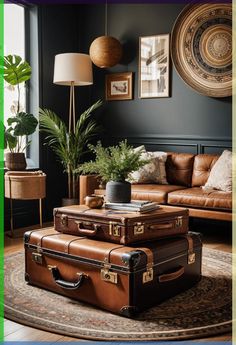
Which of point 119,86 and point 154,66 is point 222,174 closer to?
point 154,66

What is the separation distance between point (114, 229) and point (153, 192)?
1825mm

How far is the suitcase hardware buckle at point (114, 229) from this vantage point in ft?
8.71

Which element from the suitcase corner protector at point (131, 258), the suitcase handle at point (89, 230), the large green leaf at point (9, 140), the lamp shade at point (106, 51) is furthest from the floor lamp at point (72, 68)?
the suitcase corner protector at point (131, 258)

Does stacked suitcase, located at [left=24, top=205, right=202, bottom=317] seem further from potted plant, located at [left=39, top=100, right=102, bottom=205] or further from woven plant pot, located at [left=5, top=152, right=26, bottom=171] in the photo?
potted plant, located at [left=39, top=100, right=102, bottom=205]

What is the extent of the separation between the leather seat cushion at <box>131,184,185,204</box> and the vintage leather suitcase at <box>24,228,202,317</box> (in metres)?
1.37

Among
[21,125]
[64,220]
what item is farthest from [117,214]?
[21,125]

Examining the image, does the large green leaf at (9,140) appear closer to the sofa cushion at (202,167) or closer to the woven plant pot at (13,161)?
the woven plant pot at (13,161)

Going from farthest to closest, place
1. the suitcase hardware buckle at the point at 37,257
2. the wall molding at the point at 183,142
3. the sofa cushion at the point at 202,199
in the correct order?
the wall molding at the point at 183,142
the sofa cushion at the point at 202,199
the suitcase hardware buckle at the point at 37,257

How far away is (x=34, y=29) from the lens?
5.26 meters

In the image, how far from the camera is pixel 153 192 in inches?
175

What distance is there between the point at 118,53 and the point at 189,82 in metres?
0.96

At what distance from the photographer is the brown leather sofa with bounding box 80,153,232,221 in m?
4.07

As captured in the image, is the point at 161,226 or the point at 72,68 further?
the point at 72,68

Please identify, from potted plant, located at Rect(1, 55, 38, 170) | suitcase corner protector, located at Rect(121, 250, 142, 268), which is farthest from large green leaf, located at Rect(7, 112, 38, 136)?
suitcase corner protector, located at Rect(121, 250, 142, 268)
